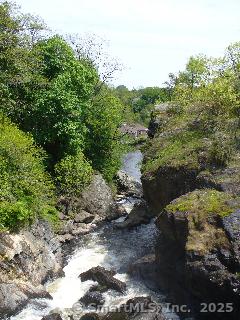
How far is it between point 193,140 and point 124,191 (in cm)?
1706

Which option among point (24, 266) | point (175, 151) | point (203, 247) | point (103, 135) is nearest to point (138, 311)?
point (203, 247)

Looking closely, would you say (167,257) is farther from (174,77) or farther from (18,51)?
(174,77)

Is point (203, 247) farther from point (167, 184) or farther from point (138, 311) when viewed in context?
point (167, 184)

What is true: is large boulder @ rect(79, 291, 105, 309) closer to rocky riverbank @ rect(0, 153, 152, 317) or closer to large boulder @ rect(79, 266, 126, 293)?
large boulder @ rect(79, 266, 126, 293)

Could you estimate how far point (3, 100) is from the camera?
101 feet

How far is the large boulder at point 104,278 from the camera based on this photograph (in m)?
22.4

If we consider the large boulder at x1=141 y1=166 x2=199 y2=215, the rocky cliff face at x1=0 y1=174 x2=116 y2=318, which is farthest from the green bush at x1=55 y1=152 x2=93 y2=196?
the large boulder at x1=141 y1=166 x2=199 y2=215

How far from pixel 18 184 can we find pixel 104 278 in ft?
23.3

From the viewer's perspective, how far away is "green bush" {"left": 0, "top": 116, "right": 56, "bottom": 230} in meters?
22.5

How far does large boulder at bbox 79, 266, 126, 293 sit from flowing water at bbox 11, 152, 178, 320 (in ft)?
0.96

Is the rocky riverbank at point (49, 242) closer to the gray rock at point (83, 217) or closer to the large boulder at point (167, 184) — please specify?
the gray rock at point (83, 217)

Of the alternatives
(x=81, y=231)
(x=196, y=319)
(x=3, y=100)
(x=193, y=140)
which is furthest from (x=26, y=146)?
(x=196, y=319)

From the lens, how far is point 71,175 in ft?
109

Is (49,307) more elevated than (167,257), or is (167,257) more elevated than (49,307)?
(167,257)
